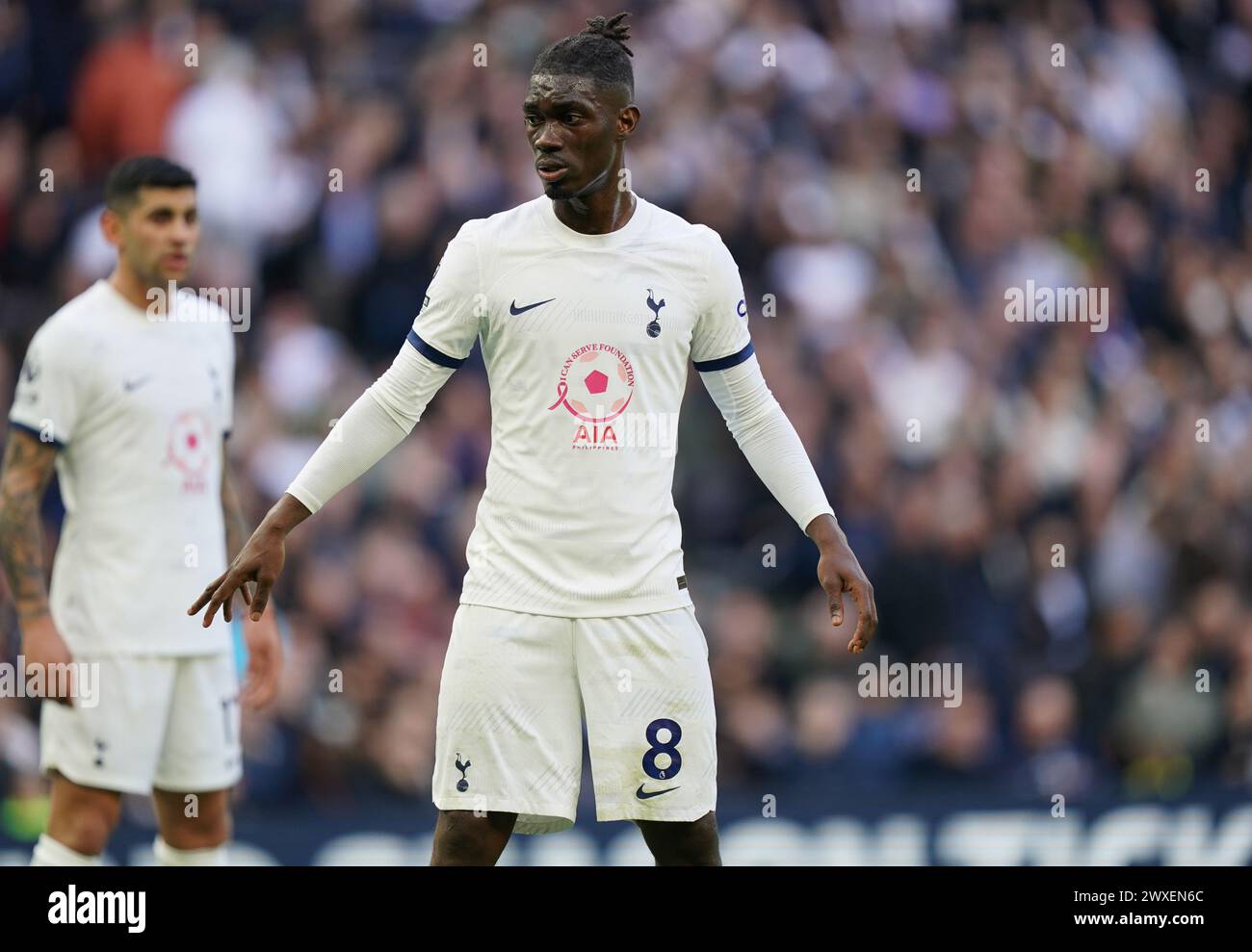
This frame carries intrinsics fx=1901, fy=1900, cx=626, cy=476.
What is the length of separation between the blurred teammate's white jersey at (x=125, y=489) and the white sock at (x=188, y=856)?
25.3 inches

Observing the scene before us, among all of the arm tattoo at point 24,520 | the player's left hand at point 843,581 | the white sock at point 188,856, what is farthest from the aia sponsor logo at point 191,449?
the player's left hand at point 843,581

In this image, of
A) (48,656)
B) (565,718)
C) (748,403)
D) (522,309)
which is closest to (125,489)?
(48,656)

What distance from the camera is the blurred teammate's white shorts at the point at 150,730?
607 cm

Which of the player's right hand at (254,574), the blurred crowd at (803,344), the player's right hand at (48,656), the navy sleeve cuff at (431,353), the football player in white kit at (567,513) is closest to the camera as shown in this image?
the player's right hand at (254,574)

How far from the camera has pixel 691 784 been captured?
4523 mm

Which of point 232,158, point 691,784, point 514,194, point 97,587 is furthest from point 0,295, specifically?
point 691,784

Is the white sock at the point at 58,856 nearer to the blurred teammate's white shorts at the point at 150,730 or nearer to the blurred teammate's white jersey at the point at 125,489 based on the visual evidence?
the blurred teammate's white shorts at the point at 150,730

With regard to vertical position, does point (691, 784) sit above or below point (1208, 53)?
below

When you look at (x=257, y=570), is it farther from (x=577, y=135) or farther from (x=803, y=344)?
(x=803, y=344)

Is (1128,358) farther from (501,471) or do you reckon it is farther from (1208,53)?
(501,471)

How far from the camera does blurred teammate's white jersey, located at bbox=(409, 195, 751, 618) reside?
14.8 ft

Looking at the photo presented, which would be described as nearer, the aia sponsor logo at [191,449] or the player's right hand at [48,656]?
the player's right hand at [48,656]

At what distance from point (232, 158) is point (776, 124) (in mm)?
2736

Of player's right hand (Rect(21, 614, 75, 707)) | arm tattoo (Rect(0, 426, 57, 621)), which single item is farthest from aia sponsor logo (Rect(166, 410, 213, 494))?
player's right hand (Rect(21, 614, 75, 707))
